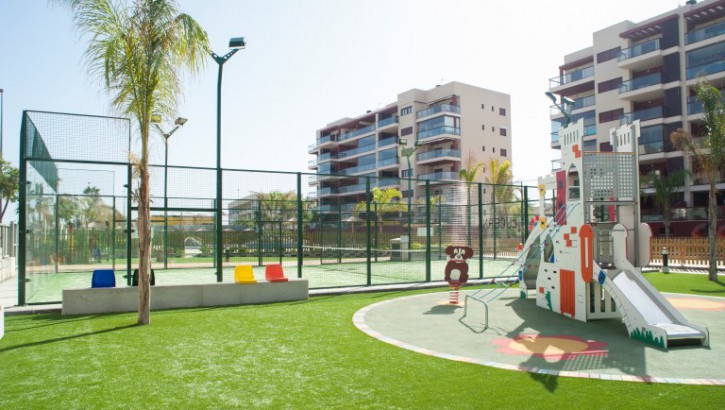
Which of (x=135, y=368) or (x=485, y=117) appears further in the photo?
(x=485, y=117)

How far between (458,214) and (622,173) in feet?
30.1

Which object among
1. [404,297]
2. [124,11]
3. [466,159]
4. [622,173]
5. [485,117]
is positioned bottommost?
[404,297]

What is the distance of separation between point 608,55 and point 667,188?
46.9ft

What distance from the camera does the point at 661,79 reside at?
35812 mm

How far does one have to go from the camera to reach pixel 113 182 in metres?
12.2

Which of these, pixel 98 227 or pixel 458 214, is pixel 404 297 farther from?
pixel 98 227

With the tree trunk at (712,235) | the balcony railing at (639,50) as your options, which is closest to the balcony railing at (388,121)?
the balcony railing at (639,50)

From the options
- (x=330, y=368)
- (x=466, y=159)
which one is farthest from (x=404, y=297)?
(x=466, y=159)

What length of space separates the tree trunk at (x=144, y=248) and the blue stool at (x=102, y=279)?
2.01 metres

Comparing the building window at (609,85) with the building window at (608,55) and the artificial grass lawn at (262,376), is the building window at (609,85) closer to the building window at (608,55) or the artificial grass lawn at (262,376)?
the building window at (608,55)

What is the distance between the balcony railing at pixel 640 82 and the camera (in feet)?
118

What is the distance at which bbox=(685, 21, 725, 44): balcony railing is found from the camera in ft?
108

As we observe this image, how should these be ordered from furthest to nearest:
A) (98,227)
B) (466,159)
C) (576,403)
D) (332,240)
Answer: (466,159) → (332,240) → (98,227) → (576,403)

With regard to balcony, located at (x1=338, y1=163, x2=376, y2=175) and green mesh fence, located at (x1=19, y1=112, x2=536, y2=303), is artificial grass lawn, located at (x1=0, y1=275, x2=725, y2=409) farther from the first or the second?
balcony, located at (x1=338, y1=163, x2=376, y2=175)
